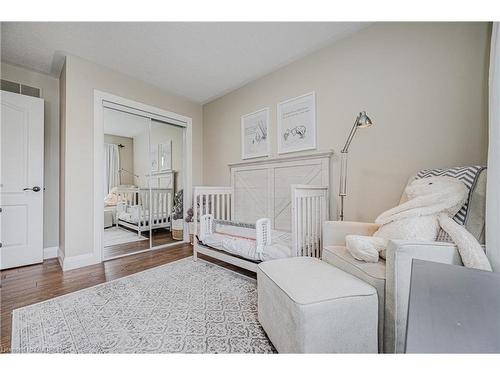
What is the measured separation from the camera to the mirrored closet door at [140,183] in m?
2.66

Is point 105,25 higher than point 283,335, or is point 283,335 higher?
point 105,25

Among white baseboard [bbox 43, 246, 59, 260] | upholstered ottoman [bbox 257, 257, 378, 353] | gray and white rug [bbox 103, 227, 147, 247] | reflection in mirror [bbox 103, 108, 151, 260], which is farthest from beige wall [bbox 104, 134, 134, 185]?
upholstered ottoman [bbox 257, 257, 378, 353]

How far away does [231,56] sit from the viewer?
2.36 meters

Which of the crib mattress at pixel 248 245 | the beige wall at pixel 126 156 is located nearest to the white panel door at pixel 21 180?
the beige wall at pixel 126 156

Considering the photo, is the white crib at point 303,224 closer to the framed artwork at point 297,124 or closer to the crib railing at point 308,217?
the crib railing at point 308,217

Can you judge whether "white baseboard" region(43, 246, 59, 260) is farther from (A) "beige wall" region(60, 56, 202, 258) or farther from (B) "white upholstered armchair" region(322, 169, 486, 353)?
(B) "white upholstered armchair" region(322, 169, 486, 353)

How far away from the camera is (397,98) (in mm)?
1762

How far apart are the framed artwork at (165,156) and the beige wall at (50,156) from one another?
1226 mm

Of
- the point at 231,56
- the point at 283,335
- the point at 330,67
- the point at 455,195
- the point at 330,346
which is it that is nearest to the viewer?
the point at 330,346

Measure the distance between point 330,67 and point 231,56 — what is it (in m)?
1.07

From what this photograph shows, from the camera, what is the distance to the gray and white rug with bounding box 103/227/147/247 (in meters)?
2.64

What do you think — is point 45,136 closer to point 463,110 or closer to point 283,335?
point 283,335

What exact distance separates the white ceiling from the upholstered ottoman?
2.11 metres

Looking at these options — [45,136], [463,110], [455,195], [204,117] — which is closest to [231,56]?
[204,117]
